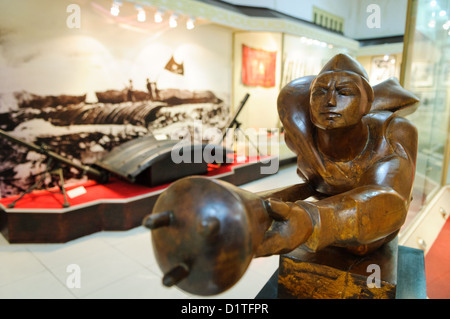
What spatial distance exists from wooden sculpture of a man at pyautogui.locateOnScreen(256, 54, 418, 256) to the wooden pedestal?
0.22 feet

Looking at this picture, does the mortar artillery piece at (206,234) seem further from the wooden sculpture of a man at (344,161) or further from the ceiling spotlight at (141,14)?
the ceiling spotlight at (141,14)

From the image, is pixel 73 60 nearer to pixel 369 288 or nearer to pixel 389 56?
pixel 369 288

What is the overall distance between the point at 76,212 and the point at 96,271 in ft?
3.16

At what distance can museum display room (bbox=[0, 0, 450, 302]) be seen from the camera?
706 millimetres

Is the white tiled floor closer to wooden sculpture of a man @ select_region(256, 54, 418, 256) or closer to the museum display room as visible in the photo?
the museum display room

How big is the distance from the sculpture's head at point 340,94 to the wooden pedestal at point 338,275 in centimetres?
56

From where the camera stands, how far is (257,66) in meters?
7.20

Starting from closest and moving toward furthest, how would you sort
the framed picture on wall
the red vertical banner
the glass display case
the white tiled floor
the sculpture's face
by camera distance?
the sculpture's face, the white tiled floor, the glass display case, the red vertical banner, the framed picture on wall

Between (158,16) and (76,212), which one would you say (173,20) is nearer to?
(158,16)

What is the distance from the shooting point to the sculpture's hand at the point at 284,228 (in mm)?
663
